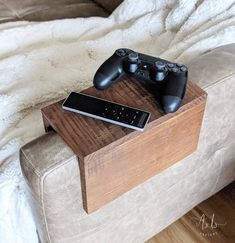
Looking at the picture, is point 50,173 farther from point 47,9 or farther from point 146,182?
point 47,9

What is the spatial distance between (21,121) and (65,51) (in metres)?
0.34

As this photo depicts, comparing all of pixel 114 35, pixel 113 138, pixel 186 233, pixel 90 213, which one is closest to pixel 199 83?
pixel 113 138

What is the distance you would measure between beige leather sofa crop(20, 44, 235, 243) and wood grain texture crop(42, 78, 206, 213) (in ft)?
0.10

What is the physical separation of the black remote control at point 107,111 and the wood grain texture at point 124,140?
1 centimetres

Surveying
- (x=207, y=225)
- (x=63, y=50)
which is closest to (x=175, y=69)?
(x=63, y=50)

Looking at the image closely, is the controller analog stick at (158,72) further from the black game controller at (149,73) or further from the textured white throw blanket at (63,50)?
the textured white throw blanket at (63,50)

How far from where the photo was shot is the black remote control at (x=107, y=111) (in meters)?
0.74

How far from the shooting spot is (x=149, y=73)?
82cm

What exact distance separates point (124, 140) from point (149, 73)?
18cm

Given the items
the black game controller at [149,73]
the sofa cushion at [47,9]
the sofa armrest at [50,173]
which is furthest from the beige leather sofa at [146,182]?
the sofa cushion at [47,9]

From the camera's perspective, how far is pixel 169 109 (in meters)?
0.77

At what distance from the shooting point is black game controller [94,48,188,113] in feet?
2.55

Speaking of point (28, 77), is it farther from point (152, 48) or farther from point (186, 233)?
point (186, 233)

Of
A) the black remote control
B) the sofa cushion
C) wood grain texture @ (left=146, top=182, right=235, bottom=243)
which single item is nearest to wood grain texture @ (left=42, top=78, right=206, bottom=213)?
the black remote control
